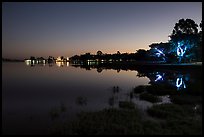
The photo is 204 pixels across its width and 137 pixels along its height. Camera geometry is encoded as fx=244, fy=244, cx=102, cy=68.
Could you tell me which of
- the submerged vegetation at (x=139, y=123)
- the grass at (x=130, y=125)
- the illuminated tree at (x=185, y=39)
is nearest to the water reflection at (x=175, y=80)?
the submerged vegetation at (x=139, y=123)

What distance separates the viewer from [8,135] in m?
14.5

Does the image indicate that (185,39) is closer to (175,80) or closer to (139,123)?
(175,80)

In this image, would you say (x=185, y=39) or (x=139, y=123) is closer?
(x=139, y=123)

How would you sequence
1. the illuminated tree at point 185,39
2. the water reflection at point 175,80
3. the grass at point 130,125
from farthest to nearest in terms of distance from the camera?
the illuminated tree at point 185,39 → the water reflection at point 175,80 → the grass at point 130,125

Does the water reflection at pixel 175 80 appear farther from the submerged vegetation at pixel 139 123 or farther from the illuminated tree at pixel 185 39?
the illuminated tree at pixel 185 39

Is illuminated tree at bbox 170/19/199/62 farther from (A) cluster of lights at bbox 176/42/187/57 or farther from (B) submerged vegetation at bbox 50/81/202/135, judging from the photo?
(B) submerged vegetation at bbox 50/81/202/135

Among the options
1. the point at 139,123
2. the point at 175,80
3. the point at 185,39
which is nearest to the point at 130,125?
the point at 139,123

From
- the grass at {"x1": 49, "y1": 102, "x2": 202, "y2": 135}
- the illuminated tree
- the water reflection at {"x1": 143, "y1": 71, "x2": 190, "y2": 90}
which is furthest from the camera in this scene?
the illuminated tree

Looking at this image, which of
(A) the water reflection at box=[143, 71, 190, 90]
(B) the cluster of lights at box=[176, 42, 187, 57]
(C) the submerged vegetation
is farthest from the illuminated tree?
(C) the submerged vegetation

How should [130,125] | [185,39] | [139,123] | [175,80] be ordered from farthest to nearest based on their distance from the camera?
[185,39], [175,80], [139,123], [130,125]

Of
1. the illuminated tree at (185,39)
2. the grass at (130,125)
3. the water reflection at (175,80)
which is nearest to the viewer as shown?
the grass at (130,125)

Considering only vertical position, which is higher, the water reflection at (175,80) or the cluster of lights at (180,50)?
the cluster of lights at (180,50)

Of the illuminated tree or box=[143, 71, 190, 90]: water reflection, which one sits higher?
the illuminated tree

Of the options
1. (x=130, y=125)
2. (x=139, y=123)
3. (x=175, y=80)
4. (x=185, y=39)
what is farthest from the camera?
(x=185, y=39)
